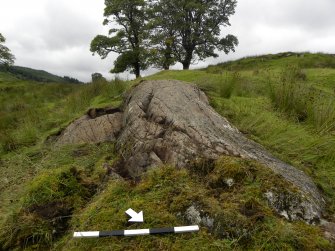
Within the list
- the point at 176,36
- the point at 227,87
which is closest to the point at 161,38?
the point at 176,36

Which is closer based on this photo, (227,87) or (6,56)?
(227,87)

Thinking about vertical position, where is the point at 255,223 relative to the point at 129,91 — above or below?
below

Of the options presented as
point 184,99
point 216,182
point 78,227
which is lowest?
point 78,227

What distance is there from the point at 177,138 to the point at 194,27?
67.0ft

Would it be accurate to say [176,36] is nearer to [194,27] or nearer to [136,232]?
[194,27]

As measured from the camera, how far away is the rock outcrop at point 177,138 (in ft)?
12.1

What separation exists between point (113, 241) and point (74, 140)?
310cm

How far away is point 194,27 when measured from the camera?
76.4ft

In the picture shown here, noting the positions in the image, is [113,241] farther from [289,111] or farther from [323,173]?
[289,111]

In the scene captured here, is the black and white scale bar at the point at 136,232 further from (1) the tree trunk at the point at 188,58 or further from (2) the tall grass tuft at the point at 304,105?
(1) the tree trunk at the point at 188,58

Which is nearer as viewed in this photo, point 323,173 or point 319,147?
point 323,173

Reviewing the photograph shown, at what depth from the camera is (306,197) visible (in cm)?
332

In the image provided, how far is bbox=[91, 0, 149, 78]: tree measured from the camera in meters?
25.9

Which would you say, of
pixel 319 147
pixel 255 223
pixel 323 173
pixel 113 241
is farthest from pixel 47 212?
pixel 319 147
